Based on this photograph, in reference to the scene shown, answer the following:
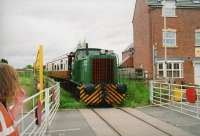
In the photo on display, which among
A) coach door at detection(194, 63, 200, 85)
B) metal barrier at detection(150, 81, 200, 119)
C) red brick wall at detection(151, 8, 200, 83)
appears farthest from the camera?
coach door at detection(194, 63, 200, 85)

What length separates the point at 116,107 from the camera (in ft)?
72.1

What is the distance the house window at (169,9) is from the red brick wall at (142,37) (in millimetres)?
1599

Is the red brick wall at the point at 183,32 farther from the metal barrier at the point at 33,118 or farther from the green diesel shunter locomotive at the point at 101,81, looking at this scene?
the metal barrier at the point at 33,118

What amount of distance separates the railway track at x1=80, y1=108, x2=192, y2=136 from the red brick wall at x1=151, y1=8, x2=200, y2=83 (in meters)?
22.5

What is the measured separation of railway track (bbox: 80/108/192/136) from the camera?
41.0 ft

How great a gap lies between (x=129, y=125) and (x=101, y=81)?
812 centimetres

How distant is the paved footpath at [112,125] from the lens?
41.2 feet

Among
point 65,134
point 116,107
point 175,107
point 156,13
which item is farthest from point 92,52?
point 156,13

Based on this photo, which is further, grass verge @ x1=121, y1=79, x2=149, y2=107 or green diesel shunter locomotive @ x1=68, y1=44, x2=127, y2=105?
grass verge @ x1=121, y1=79, x2=149, y2=107

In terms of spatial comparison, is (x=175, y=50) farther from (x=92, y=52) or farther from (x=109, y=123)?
(x=109, y=123)

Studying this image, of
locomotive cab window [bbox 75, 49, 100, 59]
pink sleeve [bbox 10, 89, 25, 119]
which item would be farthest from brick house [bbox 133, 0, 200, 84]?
pink sleeve [bbox 10, 89, 25, 119]

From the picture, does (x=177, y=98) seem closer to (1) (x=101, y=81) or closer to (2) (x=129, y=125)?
(1) (x=101, y=81)

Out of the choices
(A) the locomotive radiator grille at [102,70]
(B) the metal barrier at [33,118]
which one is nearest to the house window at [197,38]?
(A) the locomotive radiator grille at [102,70]

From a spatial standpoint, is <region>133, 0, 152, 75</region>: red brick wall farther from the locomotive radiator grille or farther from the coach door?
the locomotive radiator grille
